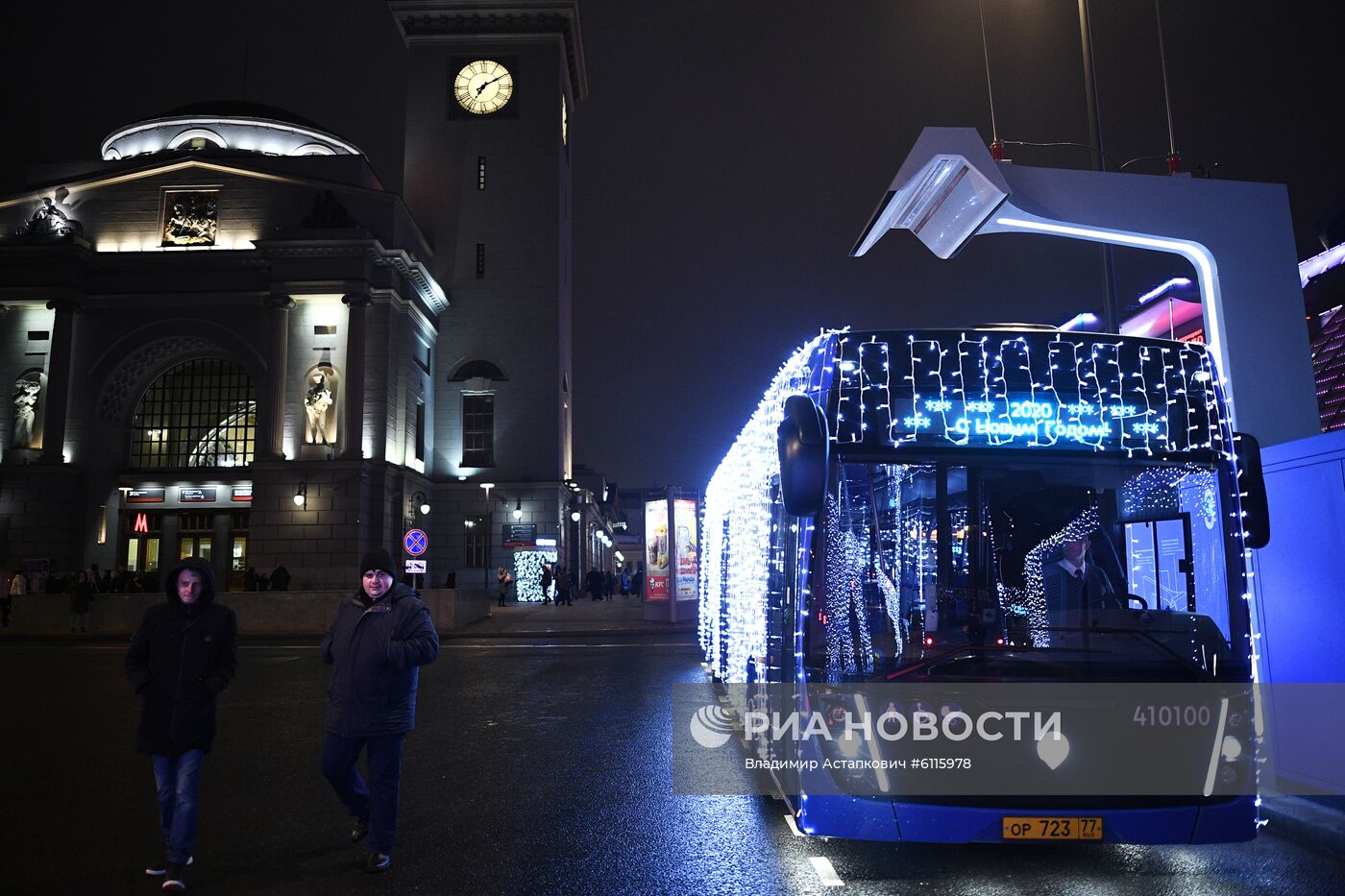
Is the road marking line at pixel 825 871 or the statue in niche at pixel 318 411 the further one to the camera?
the statue in niche at pixel 318 411

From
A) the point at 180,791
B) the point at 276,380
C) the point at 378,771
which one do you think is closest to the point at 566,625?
the point at 276,380

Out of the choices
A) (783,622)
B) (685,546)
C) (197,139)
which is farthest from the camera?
(197,139)

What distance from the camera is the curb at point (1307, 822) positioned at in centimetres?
612

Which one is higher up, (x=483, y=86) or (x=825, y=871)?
(x=483, y=86)

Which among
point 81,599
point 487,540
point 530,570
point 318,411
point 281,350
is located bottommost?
point 81,599

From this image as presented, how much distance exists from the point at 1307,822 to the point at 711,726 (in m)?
6.38

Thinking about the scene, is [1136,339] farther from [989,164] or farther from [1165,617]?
[989,164]

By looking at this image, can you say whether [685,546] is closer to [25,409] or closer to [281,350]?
[281,350]

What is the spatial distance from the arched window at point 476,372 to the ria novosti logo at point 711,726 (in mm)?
40584

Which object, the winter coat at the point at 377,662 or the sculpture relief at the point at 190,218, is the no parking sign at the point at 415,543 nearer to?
the winter coat at the point at 377,662

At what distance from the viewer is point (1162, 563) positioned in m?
6.23

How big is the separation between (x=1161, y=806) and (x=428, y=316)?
A: 159 ft

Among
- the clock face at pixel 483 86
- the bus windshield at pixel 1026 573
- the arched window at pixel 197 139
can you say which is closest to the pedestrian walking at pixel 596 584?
the clock face at pixel 483 86

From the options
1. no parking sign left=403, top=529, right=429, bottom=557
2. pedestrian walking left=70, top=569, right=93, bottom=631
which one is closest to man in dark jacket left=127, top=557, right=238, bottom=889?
no parking sign left=403, top=529, right=429, bottom=557
